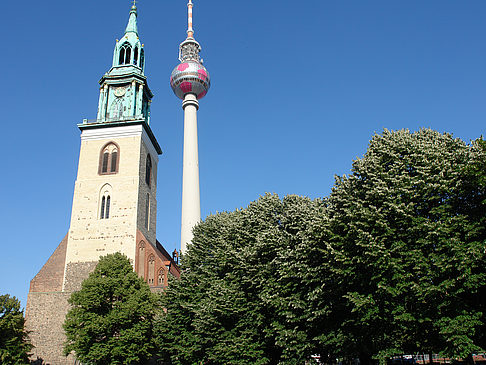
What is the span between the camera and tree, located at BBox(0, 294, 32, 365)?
32.6 metres

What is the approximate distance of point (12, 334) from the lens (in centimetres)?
3356

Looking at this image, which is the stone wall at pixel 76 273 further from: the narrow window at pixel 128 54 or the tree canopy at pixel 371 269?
the narrow window at pixel 128 54

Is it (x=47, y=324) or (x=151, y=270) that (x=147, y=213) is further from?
(x=47, y=324)

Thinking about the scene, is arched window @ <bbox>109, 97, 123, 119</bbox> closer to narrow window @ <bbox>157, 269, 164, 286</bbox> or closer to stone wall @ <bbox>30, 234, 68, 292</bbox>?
stone wall @ <bbox>30, 234, 68, 292</bbox>

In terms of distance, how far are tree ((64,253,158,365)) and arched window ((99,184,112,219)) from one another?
36.2 ft

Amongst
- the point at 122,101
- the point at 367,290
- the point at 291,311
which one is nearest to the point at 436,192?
the point at 367,290

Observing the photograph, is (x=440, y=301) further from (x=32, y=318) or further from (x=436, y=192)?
(x=32, y=318)

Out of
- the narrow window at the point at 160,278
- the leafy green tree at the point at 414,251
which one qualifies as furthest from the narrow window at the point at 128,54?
the leafy green tree at the point at 414,251

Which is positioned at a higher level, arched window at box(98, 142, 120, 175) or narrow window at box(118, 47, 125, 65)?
narrow window at box(118, 47, 125, 65)

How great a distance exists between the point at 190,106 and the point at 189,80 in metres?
3.65

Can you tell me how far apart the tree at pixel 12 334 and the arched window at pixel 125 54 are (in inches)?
1217

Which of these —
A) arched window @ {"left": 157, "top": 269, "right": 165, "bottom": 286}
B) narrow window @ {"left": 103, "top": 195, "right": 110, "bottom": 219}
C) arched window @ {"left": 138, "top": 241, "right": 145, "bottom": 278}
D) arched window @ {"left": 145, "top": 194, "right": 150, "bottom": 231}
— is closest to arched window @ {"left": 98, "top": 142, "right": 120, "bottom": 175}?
narrow window @ {"left": 103, "top": 195, "right": 110, "bottom": 219}

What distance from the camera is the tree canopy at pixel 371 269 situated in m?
19.1

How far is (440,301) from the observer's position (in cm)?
1894
